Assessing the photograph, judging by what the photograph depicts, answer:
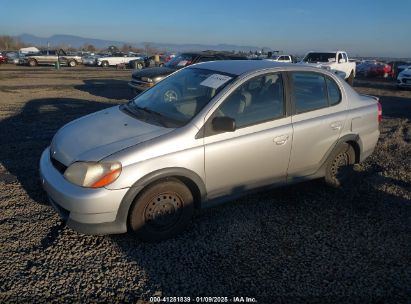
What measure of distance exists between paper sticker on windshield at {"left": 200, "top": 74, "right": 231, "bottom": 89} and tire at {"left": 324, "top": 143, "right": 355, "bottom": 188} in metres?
1.86

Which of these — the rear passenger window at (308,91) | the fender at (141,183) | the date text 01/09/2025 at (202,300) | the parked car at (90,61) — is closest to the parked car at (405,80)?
the rear passenger window at (308,91)

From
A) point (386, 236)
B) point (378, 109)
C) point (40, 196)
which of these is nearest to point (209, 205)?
point (386, 236)

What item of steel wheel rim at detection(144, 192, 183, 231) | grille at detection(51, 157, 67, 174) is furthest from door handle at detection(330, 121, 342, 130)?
grille at detection(51, 157, 67, 174)

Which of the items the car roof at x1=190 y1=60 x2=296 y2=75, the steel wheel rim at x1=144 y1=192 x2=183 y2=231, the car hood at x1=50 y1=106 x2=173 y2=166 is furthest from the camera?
the car roof at x1=190 y1=60 x2=296 y2=75

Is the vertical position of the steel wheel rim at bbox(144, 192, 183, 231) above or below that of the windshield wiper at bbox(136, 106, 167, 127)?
below

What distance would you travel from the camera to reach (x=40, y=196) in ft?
14.8

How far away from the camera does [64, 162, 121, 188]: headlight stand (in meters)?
3.12

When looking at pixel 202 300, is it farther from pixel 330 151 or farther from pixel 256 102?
pixel 330 151

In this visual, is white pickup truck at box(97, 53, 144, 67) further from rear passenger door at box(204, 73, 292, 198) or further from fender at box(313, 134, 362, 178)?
rear passenger door at box(204, 73, 292, 198)

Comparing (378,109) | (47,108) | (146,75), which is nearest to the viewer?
(378,109)

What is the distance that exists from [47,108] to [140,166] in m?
8.57

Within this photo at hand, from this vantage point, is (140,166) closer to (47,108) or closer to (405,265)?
(405,265)

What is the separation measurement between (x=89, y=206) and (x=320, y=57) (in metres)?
20.6

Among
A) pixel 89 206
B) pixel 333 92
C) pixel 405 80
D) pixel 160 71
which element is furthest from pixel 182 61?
pixel 405 80
